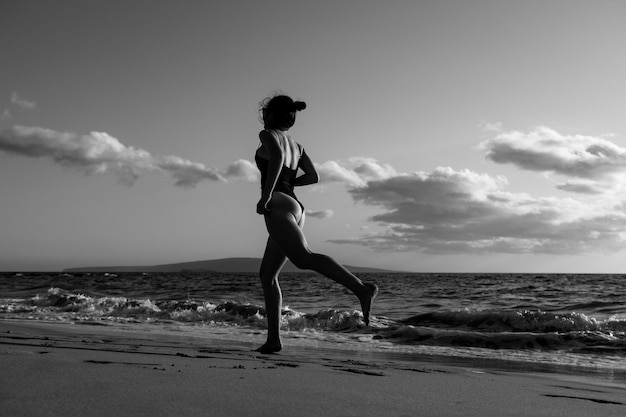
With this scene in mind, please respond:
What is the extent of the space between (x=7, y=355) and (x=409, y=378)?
7.31ft

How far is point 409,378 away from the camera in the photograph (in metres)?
3.26

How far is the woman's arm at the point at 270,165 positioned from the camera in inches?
158

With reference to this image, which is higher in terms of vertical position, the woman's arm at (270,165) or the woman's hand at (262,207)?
the woman's arm at (270,165)

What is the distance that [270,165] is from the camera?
13.4 ft

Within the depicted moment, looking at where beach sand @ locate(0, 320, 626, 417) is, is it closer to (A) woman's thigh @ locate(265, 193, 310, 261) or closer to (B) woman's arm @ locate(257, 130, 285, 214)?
(A) woman's thigh @ locate(265, 193, 310, 261)

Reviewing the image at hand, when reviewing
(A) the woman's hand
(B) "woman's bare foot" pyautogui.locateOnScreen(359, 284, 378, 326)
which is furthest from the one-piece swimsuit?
(B) "woman's bare foot" pyautogui.locateOnScreen(359, 284, 378, 326)

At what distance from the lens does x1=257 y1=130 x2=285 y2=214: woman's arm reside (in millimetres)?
4023

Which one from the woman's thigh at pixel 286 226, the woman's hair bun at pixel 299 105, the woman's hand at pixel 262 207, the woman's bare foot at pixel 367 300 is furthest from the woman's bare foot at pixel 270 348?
the woman's hair bun at pixel 299 105

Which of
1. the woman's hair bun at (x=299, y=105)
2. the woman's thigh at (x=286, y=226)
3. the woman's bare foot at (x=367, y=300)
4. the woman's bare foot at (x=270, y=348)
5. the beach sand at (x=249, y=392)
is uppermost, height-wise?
the woman's hair bun at (x=299, y=105)

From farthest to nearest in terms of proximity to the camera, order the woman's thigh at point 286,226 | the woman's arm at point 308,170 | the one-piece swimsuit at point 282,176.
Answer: the woman's arm at point 308,170 < the one-piece swimsuit at point 282,176 < the woman's thigh at point 286,226

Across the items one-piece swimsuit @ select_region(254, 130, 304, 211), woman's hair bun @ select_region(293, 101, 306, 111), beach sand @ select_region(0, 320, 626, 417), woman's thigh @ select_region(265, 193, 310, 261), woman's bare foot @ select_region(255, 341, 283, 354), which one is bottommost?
woman's bare foot @ select_region(255, 341, 283, 354)

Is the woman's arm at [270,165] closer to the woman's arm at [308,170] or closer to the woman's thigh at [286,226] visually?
the woman's thigh at [286,226]

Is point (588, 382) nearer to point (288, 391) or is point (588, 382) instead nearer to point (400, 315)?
point (288, 391)

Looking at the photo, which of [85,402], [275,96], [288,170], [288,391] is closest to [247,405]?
[288,391]
